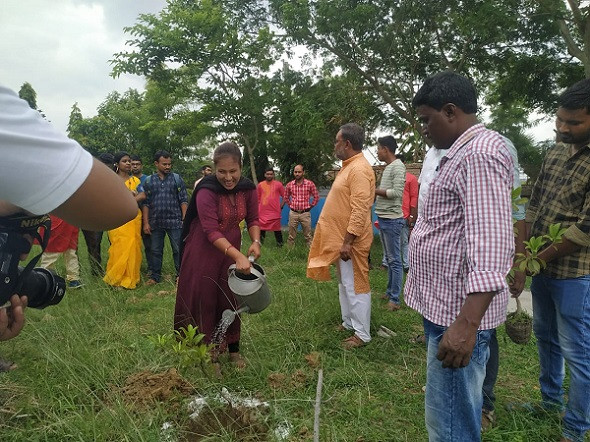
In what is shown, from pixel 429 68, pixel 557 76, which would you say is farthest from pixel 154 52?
pixel 557 76

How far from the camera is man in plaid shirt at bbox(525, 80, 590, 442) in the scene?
2117 millimetres

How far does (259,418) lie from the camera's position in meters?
2.26

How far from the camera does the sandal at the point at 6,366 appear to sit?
2.92 metres

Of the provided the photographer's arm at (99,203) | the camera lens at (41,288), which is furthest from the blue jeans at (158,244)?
the photographer's arm at (99,203)

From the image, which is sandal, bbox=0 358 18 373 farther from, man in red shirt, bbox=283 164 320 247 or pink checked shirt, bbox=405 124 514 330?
man in red shirt, bbox=283 164 320 247

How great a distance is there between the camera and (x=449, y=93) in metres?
1.54

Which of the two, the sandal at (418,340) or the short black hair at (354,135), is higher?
the short black hair at (354,135)

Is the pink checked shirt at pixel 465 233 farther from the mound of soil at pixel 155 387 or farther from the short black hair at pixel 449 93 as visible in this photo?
the mound of soil at pixel 155 387

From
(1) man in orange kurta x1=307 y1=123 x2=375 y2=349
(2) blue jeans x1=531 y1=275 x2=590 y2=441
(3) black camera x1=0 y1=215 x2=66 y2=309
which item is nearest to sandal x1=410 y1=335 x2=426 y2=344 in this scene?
(1) man in orange kurta x1=307 y1=123 x2=375 y2=349

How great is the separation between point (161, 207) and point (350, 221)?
3.00 meters

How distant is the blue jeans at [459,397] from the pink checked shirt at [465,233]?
12cm

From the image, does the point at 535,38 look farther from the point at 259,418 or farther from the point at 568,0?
the point at 259,418

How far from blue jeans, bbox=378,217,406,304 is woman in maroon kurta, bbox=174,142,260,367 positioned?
6.42 ft

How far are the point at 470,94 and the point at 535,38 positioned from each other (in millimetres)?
8581
